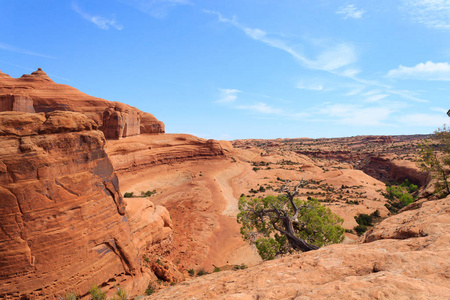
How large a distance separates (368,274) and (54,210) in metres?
13.1

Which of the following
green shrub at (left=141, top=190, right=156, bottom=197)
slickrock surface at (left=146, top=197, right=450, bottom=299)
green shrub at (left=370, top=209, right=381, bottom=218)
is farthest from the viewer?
green shrub at (left=141, top=190, right=156, bottom=197)

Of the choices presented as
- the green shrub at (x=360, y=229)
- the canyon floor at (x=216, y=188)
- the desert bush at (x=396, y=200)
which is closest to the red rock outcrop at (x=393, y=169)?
the canyon floor at (x=216, y=188)

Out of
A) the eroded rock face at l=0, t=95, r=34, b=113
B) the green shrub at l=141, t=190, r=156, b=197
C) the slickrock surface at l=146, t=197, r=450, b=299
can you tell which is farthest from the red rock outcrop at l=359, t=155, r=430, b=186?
the eroded rock face at l=0, t=95, r=34, b=113

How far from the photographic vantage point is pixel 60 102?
4309 cm

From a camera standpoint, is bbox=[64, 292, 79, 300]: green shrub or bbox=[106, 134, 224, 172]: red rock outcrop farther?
bbox=[106, 134, 224, 172]: red rock outcrop

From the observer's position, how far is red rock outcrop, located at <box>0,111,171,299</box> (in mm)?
9820

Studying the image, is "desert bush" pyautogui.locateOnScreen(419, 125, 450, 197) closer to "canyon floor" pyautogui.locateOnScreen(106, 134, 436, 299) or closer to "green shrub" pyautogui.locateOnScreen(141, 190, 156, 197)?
"canyon floor" pyautogui.locateOnScreen(106, 134, 436, 299)

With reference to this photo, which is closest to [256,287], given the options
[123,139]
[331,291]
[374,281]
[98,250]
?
[331,291]

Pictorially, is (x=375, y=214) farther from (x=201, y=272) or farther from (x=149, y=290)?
(x=149, y=290)

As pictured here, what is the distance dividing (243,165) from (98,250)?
172 ft

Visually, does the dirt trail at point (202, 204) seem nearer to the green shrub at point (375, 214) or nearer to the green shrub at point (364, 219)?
the green shrub at point (364, 219)

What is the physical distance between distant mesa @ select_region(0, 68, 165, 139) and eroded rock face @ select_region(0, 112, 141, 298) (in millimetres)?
36891

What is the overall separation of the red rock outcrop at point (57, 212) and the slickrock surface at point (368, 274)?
8.25 metres

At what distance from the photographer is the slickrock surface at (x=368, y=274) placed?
393cm
